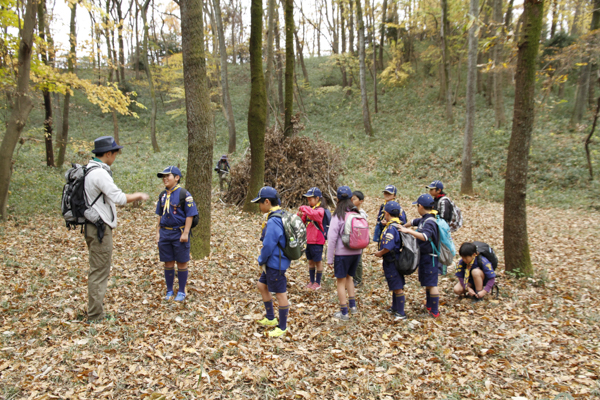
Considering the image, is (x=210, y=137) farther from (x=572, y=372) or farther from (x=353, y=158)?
(x=353, y=158)

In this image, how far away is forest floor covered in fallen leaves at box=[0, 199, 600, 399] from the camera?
3.71m

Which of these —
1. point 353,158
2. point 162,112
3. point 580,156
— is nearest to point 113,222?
point 353,158

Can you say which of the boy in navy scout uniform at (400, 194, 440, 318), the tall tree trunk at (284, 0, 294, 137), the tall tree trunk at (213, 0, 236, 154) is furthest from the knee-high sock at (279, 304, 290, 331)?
the tall tree trunk at (213, 0, 236, 154)

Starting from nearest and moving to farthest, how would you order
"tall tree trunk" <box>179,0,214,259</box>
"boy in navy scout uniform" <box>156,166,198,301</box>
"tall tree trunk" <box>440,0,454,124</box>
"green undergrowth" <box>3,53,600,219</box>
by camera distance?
"boy in navy scout uniform" <box>156,166,198,301</box>, "tall tree trunk" <box>179,0,214,259</box>, "green undergrowth" <box>3,53,600,219</box>, "tall tree trunk" <box>440,0,454,124</box>

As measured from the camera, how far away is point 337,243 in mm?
5441

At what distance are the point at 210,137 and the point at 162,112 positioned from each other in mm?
34059

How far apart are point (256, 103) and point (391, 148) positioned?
14.4 m

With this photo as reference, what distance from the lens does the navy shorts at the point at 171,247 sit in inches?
215

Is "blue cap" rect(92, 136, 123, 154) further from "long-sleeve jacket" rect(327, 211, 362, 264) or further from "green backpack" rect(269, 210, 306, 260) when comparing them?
"long-sleeve jacket" rect(327, 211, 362, 264)

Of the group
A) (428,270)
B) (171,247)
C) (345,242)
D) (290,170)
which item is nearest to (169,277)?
(171,247)

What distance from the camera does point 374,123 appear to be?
28.2 meters

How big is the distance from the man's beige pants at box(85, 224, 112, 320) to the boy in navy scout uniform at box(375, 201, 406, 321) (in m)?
3.92

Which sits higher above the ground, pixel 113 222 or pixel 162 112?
pixel 162 112

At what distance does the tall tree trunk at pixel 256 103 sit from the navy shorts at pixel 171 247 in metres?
5.74
